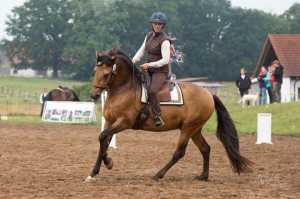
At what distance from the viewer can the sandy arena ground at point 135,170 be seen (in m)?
11.0

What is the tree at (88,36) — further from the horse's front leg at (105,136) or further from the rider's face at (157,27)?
the horse's front leg at (105,136)

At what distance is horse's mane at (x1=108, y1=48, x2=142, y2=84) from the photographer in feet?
41.4

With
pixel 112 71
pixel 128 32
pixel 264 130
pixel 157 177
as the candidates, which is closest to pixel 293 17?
pixel 128 32

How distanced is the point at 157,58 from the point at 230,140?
205cm

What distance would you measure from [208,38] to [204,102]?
307 feet

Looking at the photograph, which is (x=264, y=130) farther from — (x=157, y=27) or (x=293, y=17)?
(x=293, y=17)

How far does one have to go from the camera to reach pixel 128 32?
97750 millimetres

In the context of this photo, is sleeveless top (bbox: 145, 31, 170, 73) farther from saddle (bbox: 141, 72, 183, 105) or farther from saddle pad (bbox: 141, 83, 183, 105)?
saddle pad (bbox: 141, 83, 183, 105)

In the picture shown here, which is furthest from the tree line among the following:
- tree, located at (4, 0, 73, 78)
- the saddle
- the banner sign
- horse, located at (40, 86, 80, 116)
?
the saddle

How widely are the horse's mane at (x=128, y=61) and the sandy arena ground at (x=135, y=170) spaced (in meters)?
1.68

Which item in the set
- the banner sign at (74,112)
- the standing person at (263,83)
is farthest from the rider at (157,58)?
the standing person at (263,83)

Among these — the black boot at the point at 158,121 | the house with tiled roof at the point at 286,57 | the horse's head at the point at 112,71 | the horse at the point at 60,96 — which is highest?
the house with tiled roof at the point at 286,57

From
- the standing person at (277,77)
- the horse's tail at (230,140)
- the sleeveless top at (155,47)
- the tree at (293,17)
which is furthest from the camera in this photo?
the tree at (293,17)

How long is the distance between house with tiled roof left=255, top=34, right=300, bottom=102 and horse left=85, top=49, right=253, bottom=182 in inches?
1466
